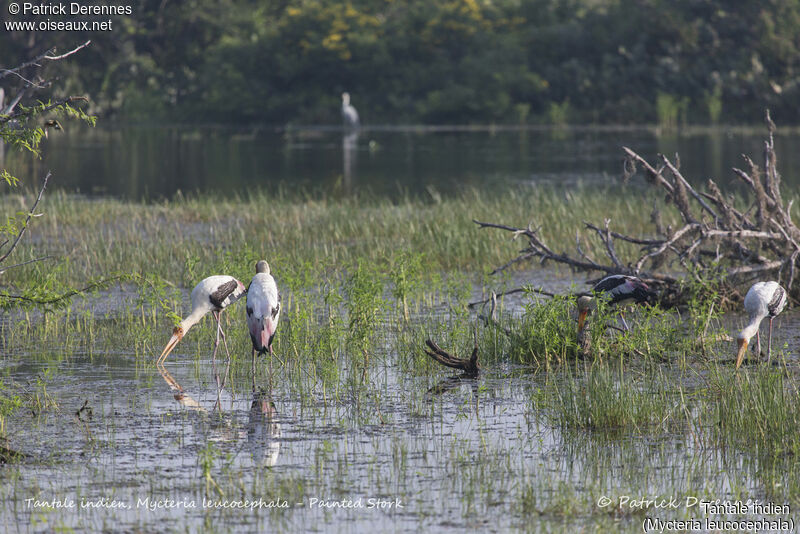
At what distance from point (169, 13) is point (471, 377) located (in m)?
52.7

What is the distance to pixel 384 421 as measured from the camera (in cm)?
773

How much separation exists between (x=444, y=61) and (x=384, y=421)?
1916 inches

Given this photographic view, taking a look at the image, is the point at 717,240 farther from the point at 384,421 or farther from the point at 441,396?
the point at 384,421

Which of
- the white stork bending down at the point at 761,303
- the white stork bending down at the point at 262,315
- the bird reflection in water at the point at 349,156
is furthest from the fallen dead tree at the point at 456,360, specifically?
the bird reflection in water at the point at 349,156

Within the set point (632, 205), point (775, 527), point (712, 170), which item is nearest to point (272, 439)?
point (775, 527)

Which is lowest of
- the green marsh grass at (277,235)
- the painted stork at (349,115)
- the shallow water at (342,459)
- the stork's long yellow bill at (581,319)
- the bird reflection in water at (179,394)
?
the shallow water at (342,459)

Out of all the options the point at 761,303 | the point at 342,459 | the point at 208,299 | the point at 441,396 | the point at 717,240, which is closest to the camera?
the point at 342,459

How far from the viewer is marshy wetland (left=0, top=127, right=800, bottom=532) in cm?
600

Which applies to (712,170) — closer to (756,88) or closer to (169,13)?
(756,88)

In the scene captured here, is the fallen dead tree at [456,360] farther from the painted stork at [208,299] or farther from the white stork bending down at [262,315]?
the painted stork at [208,299]

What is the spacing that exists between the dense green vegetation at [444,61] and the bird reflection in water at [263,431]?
4435cm

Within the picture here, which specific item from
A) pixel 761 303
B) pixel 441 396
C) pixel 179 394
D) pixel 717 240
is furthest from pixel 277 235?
pixel 761 303

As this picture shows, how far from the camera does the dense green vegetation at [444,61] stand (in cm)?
5128

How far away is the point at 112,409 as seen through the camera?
7914 mm
